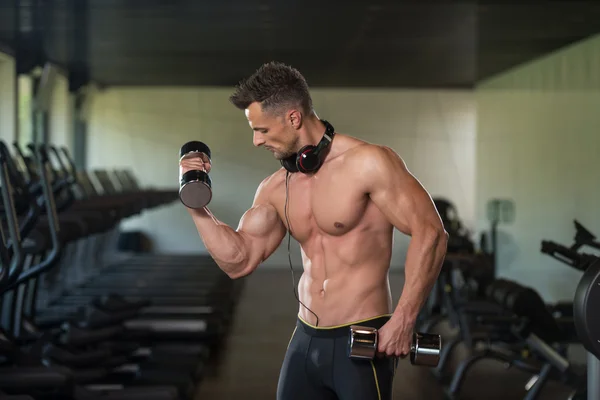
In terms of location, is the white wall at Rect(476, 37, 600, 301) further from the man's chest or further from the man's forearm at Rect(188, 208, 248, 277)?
the man's forearm at Rect(188, 208, 248, 277)

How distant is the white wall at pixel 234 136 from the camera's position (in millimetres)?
5680

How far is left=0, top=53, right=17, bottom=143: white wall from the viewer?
6699mm

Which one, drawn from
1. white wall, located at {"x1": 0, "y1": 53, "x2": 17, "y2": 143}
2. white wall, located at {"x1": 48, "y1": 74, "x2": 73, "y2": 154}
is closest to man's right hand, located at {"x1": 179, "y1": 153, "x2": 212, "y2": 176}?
white wall, located at {"x1": 0, "y1": 53, "x2": 17, "y2": 143}

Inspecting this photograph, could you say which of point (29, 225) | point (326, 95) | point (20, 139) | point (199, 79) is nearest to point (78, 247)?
point (20, 139)

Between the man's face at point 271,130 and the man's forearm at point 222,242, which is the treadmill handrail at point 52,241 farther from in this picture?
the man's face at point 271,130

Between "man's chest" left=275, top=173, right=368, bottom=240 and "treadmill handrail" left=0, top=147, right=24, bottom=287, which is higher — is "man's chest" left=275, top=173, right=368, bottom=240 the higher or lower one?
the higher one

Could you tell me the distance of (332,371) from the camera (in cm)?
203

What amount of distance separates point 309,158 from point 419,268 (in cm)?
39

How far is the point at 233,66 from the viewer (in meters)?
6.80

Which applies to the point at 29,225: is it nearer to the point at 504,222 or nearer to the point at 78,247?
the point at 78,247

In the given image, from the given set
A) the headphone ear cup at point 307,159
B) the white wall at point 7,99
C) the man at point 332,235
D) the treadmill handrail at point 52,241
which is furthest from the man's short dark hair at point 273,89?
the white wall at point 7,99

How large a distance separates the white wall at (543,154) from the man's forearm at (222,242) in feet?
12.4

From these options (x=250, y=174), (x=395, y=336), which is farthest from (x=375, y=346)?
(x=250, y=174)

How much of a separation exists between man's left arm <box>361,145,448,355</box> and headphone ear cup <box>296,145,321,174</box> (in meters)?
0.13
